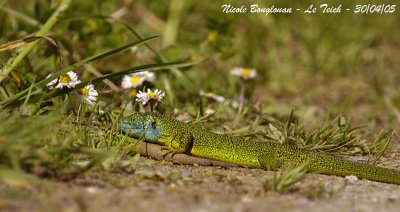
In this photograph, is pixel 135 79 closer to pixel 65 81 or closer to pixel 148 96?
pixel 148 96

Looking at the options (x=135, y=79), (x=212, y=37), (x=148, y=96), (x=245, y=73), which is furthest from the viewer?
(x=212, y=37)

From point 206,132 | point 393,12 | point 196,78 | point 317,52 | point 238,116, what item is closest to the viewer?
point 206,132

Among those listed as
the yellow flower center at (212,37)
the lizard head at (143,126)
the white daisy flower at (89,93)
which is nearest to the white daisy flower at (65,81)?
the white daisy flower at (89,93)

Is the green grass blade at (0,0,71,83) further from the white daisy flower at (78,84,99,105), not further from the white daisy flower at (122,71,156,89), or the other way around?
the white daisy flower at (122,71,156,89)

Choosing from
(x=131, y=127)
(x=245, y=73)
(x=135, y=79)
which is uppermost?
(x=245, y=73)

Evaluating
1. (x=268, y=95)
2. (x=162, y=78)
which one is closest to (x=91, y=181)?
(x=162, y=78)

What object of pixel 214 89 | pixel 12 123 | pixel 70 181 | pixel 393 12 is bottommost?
pixel 70 181

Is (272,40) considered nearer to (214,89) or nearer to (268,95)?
(268,95)

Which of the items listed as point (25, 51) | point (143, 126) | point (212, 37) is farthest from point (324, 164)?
point (212, 37)
